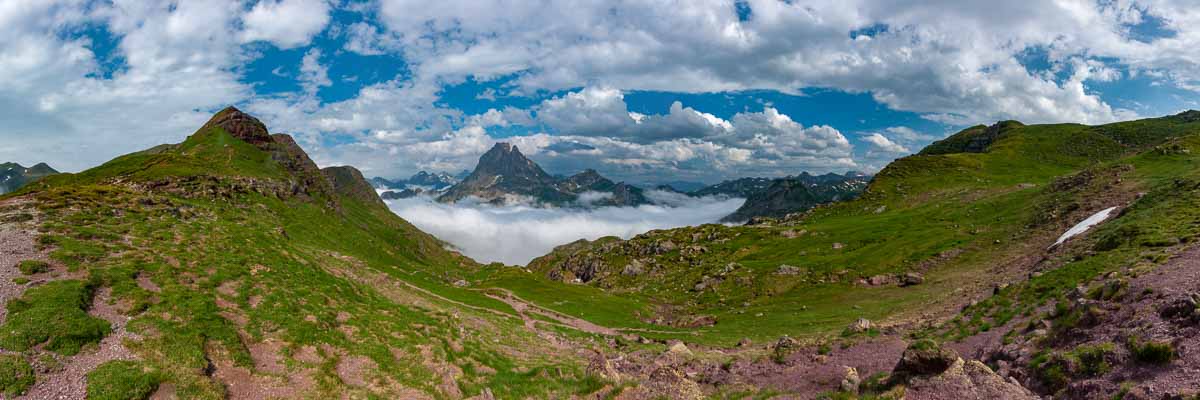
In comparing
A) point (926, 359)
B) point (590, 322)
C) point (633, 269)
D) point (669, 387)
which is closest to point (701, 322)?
point (590, 322)

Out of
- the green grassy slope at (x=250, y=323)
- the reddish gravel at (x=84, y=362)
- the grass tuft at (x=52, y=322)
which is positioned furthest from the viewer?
the green grassy slope at (x=250, y=323)

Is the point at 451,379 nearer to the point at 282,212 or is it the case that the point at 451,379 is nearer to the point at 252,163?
the point at 282,212

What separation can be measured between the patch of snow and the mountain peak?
234 metres

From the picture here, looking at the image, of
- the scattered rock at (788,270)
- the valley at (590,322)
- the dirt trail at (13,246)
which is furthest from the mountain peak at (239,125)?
the scattered rock at (788,270)

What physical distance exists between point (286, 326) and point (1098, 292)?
150 feet

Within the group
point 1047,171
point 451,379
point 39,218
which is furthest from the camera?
point 1047,171

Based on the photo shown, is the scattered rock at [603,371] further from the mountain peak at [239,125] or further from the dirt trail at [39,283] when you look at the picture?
the mountain peak at [239,125]

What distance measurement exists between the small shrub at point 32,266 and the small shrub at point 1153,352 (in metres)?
51.6

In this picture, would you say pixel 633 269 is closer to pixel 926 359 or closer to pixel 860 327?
pixel 860 327

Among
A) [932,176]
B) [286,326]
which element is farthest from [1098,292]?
[932,176]

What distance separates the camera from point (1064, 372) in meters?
18.2

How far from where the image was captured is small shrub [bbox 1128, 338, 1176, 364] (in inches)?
632

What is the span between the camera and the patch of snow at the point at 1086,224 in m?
54.2

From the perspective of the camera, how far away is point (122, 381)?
16.0 metres
